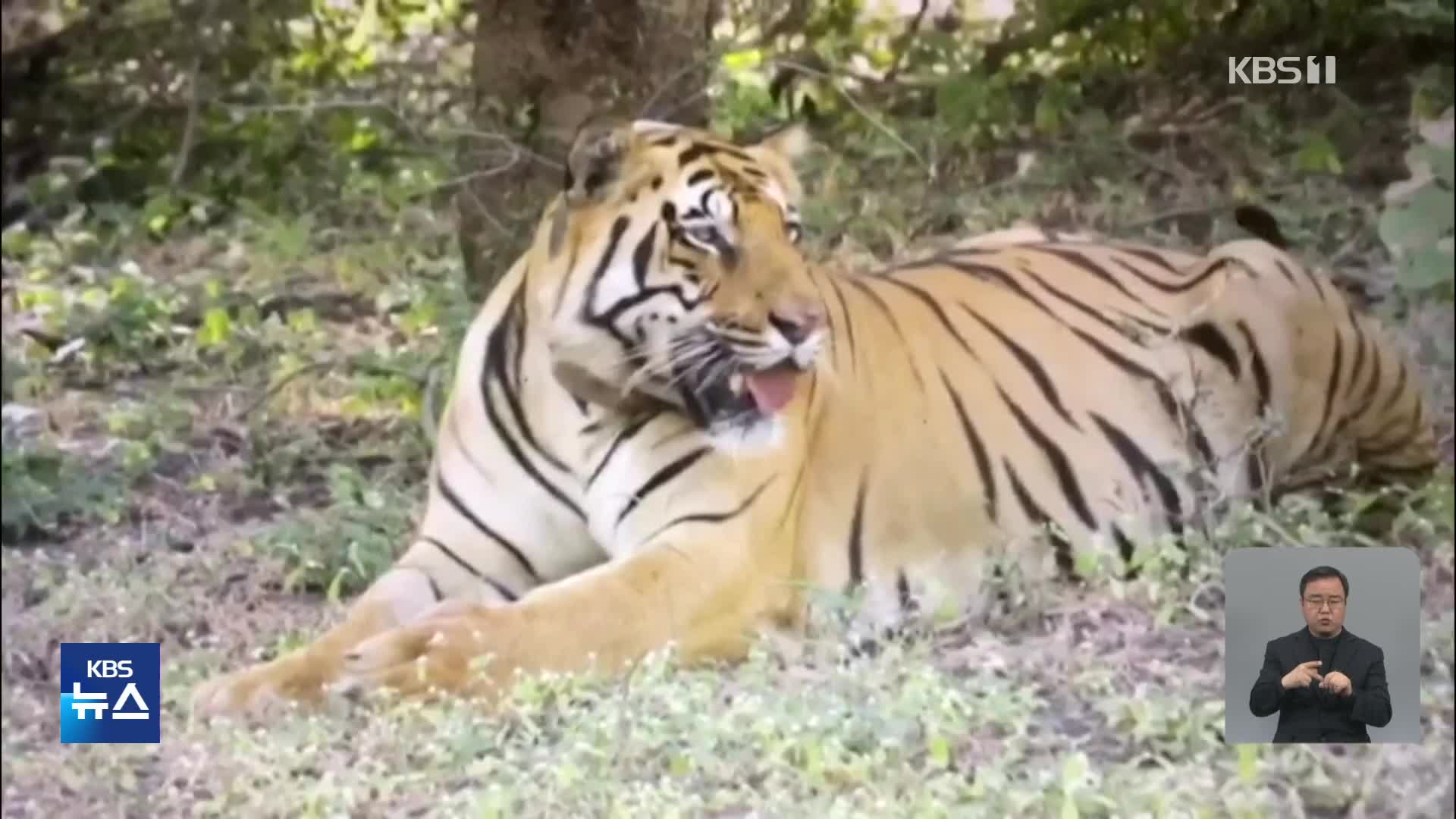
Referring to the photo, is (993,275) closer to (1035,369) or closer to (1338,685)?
(1035,369)

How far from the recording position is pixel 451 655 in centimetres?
176

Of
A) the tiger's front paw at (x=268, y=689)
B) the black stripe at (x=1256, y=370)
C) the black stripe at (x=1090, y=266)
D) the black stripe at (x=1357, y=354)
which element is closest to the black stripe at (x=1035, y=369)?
the black stripe at (x=1090, y=266)

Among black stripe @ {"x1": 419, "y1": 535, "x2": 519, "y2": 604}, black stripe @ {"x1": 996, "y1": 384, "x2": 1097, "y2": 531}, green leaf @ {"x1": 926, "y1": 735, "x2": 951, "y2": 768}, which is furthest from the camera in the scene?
black stripe @ {"x1": 996, "y1": 384, "x2": 1097, "y2": 531}

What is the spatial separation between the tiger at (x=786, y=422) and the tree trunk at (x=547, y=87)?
1.2 inches

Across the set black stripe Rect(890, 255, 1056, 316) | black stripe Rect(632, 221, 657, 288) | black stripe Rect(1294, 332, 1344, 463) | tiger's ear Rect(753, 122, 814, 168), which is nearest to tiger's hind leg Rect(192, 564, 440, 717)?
black stripe Rect(632, 221, 657, 288)

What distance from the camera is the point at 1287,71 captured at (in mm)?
1874

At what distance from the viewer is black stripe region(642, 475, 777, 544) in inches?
71.7

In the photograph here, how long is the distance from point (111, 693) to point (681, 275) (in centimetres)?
80

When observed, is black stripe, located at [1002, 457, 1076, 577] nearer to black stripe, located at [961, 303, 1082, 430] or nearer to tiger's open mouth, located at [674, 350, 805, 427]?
black stripe, located at [961, 303, 1082, 430]

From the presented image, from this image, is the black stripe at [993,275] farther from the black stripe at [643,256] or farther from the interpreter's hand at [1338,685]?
the interpreter's hand at [1338,685]

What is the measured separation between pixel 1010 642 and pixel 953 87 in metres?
0.64

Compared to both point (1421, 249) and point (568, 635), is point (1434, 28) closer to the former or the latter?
point (1421, 249)

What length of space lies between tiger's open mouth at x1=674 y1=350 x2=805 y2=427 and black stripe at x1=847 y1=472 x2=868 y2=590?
148 mm

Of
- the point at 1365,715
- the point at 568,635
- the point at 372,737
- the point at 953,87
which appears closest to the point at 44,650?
the point at 372,737
